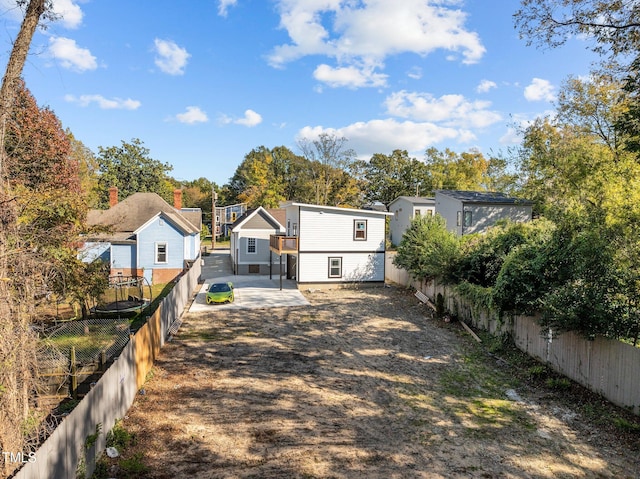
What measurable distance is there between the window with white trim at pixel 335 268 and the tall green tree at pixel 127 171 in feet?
130

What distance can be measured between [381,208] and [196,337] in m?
47.1

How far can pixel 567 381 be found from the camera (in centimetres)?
1123

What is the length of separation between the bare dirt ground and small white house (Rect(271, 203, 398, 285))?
1122 centimetres

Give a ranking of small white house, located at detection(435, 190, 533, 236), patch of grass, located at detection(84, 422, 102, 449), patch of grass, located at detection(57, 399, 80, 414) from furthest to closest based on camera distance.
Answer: small white house, located at detection(435, 190, 533, 236) < patch of grass, located at detection(57, 399, 80, 414) < patch of grass, located at detection(84, 422, 102, 449)

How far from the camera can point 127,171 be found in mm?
55688

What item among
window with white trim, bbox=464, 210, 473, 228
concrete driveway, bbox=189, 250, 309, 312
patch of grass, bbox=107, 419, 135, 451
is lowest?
patch of grass, bbox=107, 419, 135, 451

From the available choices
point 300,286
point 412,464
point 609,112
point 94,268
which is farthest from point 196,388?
point 609,112

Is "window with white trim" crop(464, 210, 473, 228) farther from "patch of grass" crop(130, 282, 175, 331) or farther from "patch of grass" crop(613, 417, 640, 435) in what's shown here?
"patch of grass" crop(613, 417, 640, 435)

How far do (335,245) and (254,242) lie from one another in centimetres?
794

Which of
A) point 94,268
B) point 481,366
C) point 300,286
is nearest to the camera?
point 481,366

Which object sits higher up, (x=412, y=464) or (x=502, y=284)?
(x=502, y=284)

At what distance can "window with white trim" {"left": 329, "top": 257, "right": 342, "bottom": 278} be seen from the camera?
2725 centimetres

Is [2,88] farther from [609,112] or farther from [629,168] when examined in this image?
[609,112]

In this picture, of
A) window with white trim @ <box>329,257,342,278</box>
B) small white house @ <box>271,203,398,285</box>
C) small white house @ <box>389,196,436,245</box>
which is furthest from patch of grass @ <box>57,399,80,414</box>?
small white house @ <box>389,196,436,245</box>
